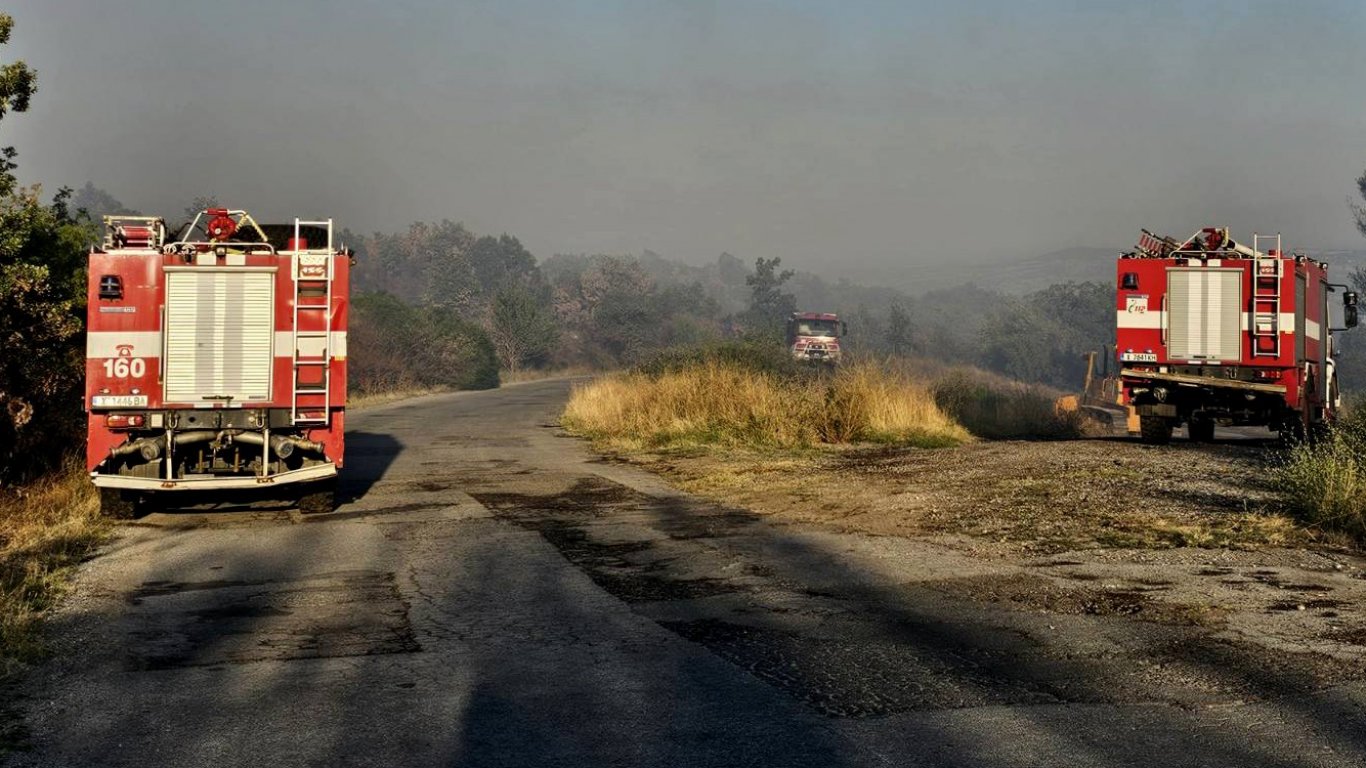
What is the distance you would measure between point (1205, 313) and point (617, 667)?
1511 cm

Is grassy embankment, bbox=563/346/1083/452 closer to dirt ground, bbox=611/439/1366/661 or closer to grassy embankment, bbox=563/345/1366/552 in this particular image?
grassy embankment, bbox=563/345/1366/552

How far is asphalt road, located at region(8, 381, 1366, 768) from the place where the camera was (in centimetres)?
495

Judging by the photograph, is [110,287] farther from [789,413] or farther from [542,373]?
[542,373]

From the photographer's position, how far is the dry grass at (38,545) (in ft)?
22.8

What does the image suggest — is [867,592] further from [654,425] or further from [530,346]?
[530,346]

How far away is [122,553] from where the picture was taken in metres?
10.2

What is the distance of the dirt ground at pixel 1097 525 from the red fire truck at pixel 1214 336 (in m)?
0.94

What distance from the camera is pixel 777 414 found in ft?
67.6

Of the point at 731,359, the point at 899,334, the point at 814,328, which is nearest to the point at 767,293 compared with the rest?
the point at 899,334

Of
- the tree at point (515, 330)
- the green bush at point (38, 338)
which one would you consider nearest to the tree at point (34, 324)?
the green bush at point (38, 338)

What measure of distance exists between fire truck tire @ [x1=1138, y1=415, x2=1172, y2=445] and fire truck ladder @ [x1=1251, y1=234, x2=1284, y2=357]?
1.67 m

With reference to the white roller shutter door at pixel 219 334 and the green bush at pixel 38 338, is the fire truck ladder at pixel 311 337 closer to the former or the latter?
the white roller shutter door at pixel 219 334

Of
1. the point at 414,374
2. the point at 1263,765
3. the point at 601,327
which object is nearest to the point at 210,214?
the point at 1263,765

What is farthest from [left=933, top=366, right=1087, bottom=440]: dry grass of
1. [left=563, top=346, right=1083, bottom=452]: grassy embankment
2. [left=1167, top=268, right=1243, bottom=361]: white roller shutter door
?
[left=1167, top=268, right=1243, bottom=361]: white roller shutter door
